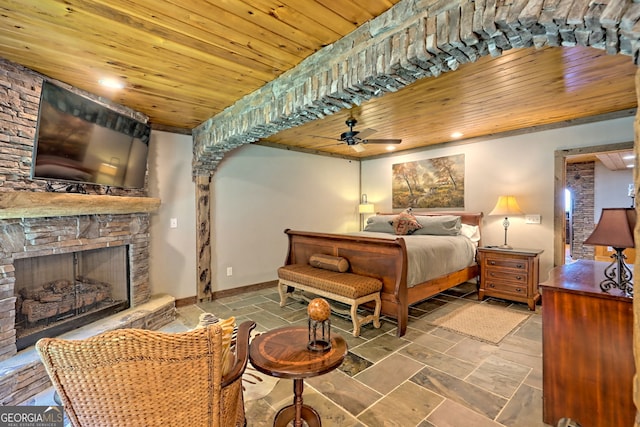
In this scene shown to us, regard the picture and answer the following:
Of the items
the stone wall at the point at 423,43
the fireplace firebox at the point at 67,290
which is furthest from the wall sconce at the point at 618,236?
the fireplace firebox at the point at 67,290

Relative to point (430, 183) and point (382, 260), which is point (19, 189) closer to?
point (382, 260)

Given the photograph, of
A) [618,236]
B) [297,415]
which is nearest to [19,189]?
[297,415]

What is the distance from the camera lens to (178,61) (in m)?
2.30

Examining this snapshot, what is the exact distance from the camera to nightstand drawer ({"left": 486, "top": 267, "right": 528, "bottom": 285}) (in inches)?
153

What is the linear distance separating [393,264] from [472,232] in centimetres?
218

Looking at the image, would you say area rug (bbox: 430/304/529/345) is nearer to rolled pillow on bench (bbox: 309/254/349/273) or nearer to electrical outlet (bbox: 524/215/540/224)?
rolled pillow on bench (bbox: 309/254/349/273)

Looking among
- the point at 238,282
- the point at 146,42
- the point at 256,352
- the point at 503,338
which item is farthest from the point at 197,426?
the point at 238,282

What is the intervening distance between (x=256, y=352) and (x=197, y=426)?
0.48m

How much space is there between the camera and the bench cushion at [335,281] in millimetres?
3102

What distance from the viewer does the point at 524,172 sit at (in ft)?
14.4

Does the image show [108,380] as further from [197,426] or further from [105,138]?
[105,138]

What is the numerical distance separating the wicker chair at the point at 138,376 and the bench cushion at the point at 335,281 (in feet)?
6.80

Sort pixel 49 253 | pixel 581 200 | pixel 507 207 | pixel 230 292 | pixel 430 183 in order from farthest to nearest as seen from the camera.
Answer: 1. pixel 581 200
2. pixel 430 183
3. pixel 230 292
4. pixel 507 207
5. pixel 49 253

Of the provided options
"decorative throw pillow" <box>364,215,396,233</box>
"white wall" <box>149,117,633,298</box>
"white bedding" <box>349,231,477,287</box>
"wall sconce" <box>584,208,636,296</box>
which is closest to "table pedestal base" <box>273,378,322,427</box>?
"wall sconce" <box>584,208,636,296</box>
